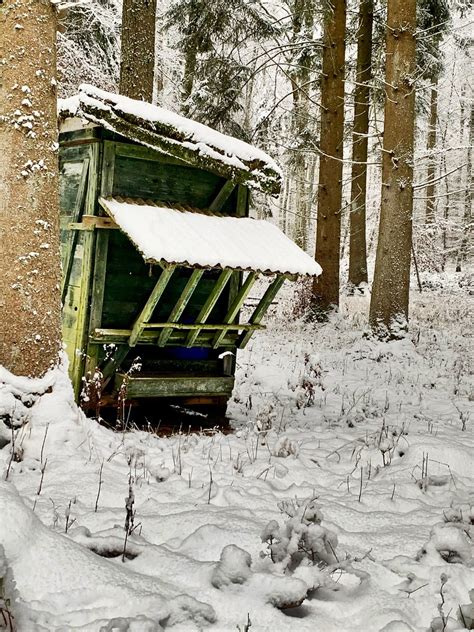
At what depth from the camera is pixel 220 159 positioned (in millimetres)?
6066

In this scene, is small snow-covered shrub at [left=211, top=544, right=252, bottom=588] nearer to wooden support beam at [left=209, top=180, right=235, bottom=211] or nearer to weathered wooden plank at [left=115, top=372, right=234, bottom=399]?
weathered wooden plank at [left=115, top=372, right=234, bottom=399]

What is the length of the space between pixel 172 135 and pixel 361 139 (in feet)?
28.6

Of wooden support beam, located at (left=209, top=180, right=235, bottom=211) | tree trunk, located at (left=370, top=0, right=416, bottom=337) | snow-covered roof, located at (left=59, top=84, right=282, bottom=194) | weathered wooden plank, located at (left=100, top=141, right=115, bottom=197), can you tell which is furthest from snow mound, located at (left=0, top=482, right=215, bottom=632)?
tree trunk, located at (left=370, top=0, right=416, bottom=337)

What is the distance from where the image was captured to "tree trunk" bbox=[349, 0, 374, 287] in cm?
1403

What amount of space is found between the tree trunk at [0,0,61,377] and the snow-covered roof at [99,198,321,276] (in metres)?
0.83

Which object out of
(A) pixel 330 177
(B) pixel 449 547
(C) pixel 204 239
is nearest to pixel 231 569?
(B) pixel 449 547

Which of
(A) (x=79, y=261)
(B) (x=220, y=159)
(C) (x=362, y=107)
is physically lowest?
(A) (x=79, y=261)

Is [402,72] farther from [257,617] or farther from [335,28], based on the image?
[257,617]

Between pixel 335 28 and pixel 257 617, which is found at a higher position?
pixel 335 28

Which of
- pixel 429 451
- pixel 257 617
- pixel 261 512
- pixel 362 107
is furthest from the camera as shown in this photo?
pixel 362 107

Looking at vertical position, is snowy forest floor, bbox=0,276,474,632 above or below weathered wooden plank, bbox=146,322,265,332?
below

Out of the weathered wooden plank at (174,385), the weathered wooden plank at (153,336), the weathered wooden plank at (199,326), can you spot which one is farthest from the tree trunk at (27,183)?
the weathered wooden plank at (174,385)

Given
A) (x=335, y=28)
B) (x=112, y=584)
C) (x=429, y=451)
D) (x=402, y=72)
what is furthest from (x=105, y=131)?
(x=335, y=28)

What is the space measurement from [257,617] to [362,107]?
1553cm
